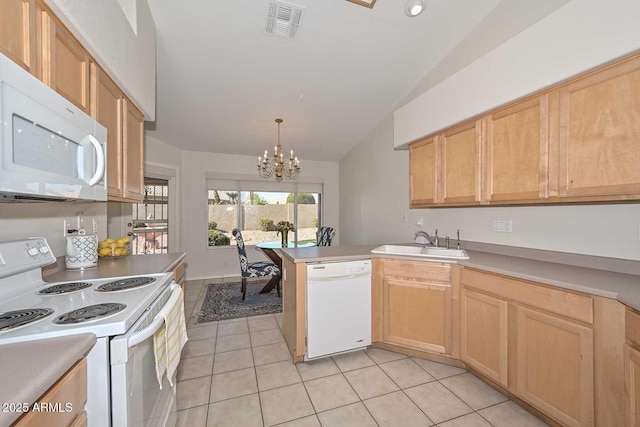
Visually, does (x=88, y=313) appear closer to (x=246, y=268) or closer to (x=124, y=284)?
(x=124, y=284)

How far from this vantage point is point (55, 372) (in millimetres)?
609

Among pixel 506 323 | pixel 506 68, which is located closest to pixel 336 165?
pixel 506 68

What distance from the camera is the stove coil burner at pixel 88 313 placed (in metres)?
0.86

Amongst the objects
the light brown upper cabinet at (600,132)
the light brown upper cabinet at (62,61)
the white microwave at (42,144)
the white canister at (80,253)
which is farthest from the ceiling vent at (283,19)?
the white canister at (80,253)

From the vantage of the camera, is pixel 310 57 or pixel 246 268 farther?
pixel 246 268

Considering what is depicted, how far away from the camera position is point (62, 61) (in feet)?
3.74

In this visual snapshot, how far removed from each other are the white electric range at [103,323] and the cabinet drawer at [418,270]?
1673 mm

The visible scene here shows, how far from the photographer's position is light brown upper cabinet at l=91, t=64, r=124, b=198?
55.1 inches

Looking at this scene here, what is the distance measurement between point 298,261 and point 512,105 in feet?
6.54

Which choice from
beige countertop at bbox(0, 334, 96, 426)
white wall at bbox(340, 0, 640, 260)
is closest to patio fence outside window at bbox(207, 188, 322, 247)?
white wall at bbox(340, 0, 640, 260)

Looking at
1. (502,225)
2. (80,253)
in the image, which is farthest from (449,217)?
(80,253)

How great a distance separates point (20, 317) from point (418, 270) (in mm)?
2278

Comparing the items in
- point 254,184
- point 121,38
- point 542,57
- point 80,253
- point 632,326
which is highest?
point 121,38

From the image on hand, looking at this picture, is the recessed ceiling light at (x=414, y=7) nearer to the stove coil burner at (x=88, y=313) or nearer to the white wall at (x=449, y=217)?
the white wall at (x=449, y=217)
